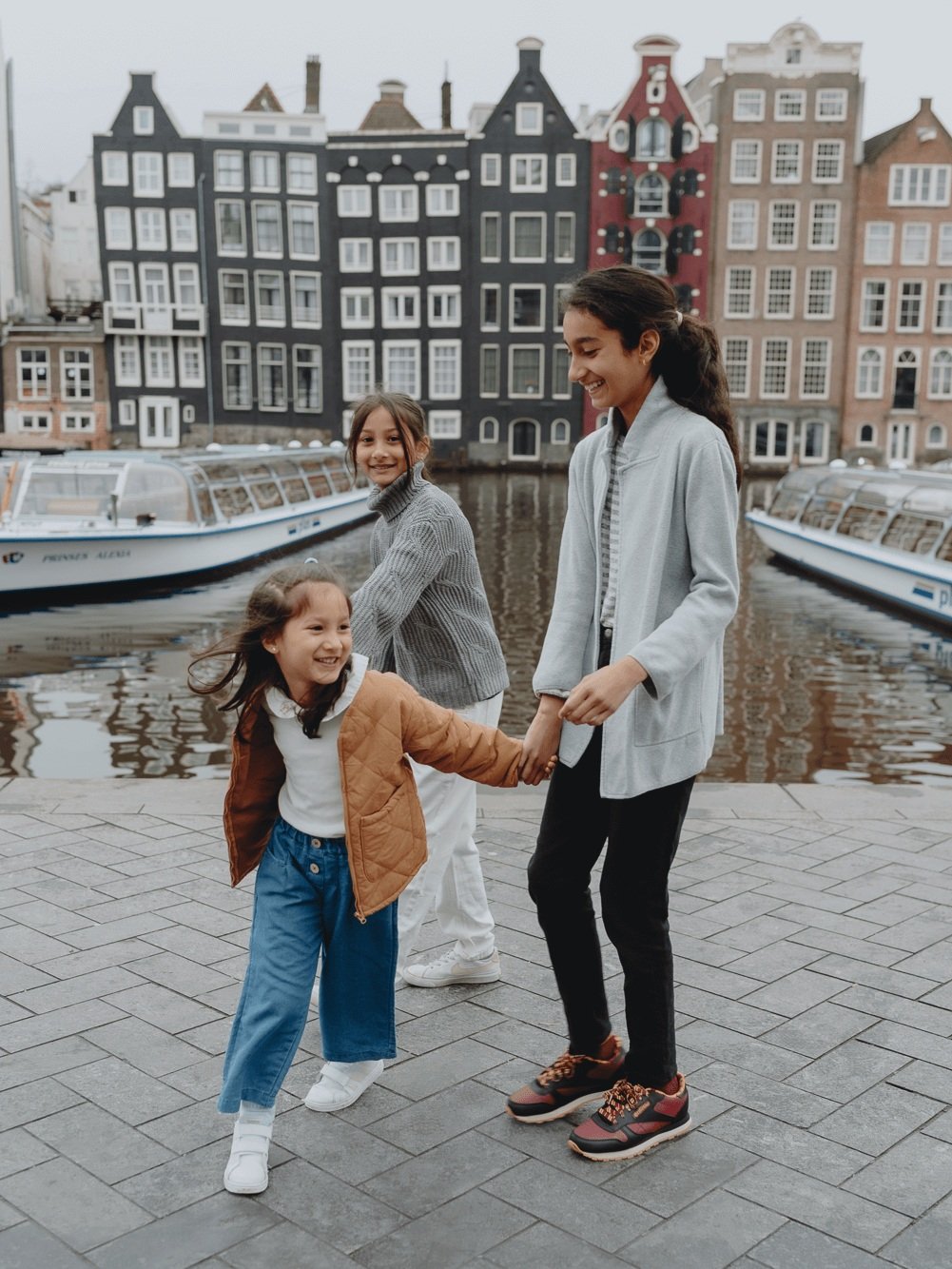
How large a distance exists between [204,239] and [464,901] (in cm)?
4571

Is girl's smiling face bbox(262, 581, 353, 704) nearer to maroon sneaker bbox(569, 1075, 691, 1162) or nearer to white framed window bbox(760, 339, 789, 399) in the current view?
maroon sneaker bbox(569, 1075, 691, 1162)

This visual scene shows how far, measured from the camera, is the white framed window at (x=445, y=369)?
46.5 meters

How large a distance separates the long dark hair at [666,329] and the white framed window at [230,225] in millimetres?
45991

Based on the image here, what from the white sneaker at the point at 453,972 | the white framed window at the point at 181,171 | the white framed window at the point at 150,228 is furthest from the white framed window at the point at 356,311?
the white sneaker at the point at 453,972

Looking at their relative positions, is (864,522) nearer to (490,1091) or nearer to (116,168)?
(490,1091)

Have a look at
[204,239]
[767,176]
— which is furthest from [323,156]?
[767,176]

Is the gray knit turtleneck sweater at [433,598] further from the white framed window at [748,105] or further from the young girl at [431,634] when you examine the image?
the white framed window at [748,105]

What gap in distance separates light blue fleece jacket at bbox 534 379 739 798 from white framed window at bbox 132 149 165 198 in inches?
1850

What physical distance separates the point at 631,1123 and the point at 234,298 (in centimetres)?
4636

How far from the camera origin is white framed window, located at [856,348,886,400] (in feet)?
151

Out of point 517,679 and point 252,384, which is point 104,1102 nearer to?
point 517,679

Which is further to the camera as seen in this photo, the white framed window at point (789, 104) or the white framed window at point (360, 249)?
the white framed window at point (360, 249)

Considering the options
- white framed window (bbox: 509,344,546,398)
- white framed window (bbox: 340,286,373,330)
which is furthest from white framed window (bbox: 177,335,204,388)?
white framed window (bbox: 509,344,546,398)

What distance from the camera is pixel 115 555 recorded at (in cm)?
1600
